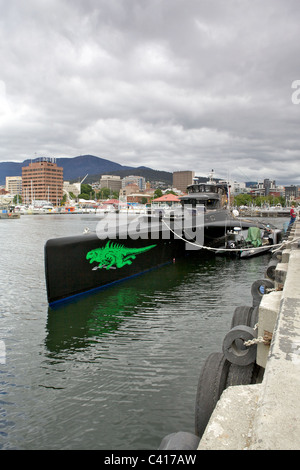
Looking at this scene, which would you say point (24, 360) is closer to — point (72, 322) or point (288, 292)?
point (72, 322)

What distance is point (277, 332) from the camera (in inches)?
120

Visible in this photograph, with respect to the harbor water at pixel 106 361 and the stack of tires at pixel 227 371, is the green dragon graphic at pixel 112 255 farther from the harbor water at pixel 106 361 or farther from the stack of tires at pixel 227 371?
the stack of tires at pixel 227 371

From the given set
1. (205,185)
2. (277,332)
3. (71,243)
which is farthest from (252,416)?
(205,185)

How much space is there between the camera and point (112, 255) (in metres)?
11.6

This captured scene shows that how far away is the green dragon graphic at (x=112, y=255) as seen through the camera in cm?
1073

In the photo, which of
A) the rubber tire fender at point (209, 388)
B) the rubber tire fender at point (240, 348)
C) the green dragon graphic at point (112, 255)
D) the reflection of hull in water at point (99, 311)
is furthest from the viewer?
the green dragon graphic at point (112, 255)

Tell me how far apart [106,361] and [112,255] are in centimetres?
595

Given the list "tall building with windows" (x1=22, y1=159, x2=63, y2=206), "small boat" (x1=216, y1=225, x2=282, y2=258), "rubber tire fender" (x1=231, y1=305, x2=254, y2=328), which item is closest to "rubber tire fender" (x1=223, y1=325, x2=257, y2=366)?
"rubber tire fender" (x1=231, y1=305, x2=254, y2=328)

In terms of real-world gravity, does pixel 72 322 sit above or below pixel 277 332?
below

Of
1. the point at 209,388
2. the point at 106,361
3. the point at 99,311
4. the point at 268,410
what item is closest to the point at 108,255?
the point at 99,311

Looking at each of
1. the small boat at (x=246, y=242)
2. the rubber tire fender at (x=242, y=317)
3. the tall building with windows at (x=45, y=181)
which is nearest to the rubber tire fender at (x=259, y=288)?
the rubber tire fender at (x=242, y=317)

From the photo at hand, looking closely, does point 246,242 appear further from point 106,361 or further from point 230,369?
point 230,369

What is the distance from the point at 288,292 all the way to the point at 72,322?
5.45 metres
